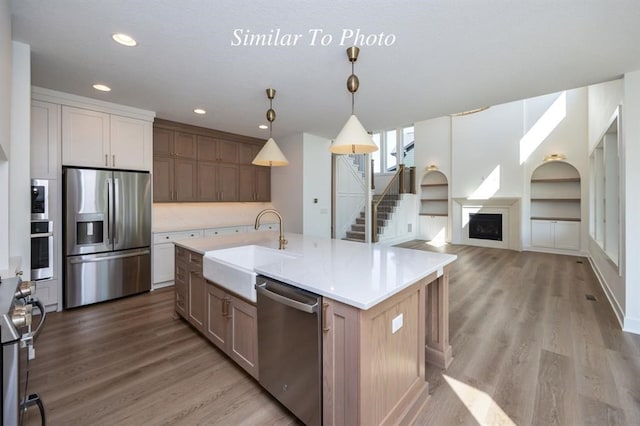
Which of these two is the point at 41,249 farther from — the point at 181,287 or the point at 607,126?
the point at 607,126

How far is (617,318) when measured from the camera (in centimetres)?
289

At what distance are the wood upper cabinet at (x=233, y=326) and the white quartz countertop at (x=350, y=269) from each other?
37cm

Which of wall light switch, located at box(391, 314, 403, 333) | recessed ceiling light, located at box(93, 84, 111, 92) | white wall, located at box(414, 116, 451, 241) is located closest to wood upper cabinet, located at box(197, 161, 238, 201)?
recessed ceiling light, located at box(93, 84, 111, 92)

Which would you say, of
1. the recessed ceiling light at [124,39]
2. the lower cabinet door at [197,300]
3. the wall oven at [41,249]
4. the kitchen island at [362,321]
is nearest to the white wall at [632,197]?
the kitchen island at [362,321]

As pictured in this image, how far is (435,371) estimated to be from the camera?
2104 millimetres

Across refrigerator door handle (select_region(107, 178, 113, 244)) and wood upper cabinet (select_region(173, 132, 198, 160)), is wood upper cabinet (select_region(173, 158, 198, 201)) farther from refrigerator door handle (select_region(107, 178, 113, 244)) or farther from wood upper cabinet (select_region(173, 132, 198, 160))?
refrigerator door handle (select_region(107, 178, 113, 244))

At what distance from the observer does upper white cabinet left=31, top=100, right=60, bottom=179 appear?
305 cm

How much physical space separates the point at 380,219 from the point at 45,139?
668cm

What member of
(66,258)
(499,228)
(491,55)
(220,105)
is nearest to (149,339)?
(66,258)

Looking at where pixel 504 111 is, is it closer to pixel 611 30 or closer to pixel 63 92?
pixel 611 30

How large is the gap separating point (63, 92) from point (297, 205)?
3.48 meters

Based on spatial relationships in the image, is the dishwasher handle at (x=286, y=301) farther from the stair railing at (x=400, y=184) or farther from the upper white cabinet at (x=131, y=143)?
the stair railing at (x=400, y=184)

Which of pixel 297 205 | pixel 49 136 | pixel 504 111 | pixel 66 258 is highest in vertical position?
pixel 504 111

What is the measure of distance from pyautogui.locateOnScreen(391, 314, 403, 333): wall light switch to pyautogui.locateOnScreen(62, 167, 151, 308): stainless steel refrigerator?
3646mm
